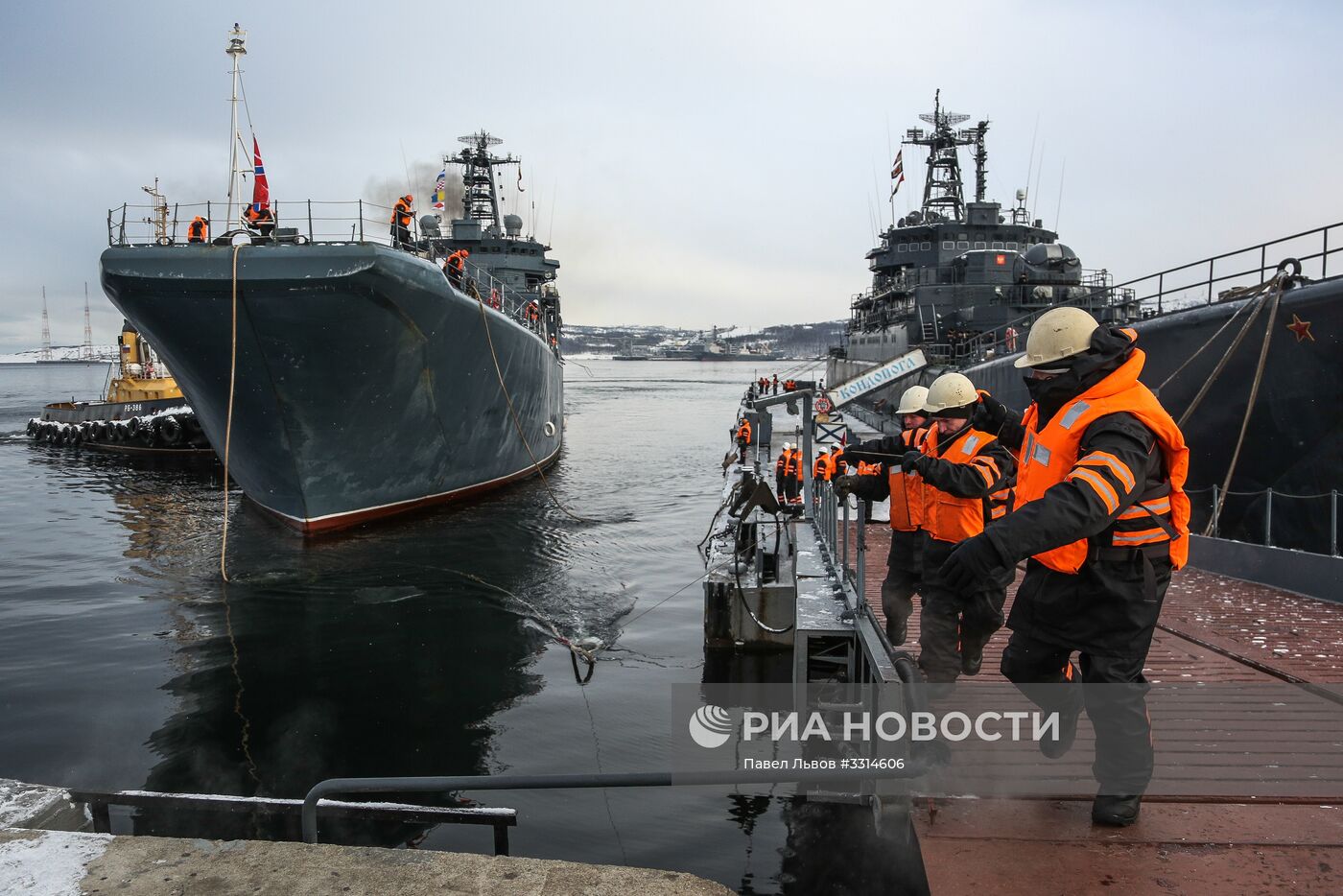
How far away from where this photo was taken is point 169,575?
1209cm

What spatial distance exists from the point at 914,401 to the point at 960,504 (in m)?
1.27

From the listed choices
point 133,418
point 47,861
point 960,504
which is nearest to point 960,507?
point 960,504

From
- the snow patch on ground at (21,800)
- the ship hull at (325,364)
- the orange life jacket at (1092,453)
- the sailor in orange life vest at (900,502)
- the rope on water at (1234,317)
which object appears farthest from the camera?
the ship hull at (325,364)

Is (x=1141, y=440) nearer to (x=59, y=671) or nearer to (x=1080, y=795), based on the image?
(x=1080, y=795)

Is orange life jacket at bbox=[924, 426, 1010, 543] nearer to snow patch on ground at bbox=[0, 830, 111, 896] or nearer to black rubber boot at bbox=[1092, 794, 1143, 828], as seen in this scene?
black rubber boot at bbox=[1092, 794, 1143, 828]

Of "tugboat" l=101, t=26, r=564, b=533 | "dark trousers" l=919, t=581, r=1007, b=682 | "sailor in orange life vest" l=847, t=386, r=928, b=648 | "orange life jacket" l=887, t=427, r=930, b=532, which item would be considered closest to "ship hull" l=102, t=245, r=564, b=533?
"tugboat" l=101, t=26, r=564, b=533

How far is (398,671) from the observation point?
8141mm

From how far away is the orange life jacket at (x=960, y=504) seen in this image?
4461mm

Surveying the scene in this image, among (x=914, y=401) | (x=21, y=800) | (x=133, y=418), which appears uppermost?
(x=914, y=401)

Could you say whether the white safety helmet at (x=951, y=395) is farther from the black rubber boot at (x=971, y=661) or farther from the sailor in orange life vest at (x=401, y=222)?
the sailor in orange life vest at (x=401, y=222)

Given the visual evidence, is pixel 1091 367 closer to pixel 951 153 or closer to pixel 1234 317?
pixel 1234 317

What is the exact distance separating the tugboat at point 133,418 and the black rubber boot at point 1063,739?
101ft

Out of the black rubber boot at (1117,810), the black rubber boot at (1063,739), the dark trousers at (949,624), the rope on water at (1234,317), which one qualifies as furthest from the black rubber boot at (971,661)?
the rope on water at (1234,317)

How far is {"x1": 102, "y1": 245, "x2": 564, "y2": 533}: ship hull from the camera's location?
11594mm
